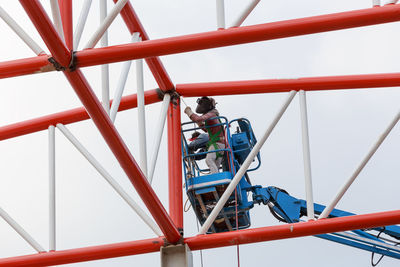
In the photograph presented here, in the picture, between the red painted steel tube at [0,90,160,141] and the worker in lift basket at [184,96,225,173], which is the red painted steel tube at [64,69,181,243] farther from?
the red painted steel tube at [0,90,160,141]

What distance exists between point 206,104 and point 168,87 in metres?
0.99

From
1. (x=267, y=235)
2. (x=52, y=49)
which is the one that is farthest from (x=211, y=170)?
(x=52, y=49)

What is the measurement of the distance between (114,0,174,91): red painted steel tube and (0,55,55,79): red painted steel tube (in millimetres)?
3198

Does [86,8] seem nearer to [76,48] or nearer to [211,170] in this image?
[76,48]

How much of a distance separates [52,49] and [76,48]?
0.43 m

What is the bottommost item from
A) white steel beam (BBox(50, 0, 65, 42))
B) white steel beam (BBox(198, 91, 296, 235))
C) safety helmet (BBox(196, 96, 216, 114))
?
white steel beam (BBox(198, 91, 296, 235))

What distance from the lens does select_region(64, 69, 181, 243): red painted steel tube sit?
1008cm

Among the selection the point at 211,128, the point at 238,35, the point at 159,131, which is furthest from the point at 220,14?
the point at 211,128

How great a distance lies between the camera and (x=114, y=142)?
10.9 meters

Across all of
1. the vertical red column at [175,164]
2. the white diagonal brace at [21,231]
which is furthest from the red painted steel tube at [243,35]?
the vertical red column at [175,164]

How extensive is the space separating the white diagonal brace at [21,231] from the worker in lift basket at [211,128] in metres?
3.52

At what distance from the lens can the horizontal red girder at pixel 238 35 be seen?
368 inches

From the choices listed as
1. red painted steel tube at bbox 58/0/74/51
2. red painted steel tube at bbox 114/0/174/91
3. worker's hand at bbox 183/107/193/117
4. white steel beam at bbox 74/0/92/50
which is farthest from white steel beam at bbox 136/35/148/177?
red painted steel tube at bbox 58/0/74/51

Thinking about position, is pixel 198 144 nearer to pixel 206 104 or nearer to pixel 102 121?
pixel 206 104
